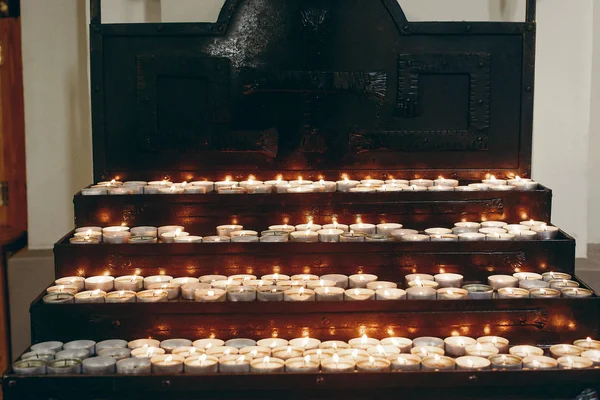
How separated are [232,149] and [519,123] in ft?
5.74

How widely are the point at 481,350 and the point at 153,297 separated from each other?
150 centimetres

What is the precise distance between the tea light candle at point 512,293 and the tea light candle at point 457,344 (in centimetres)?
27

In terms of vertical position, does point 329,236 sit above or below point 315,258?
above

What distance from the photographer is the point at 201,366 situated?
330 cm

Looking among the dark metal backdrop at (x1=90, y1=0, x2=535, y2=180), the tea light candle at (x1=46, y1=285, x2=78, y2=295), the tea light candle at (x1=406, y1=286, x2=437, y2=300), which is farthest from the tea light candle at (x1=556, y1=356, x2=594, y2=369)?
the tea light candle at (x1=46, y1=285, x2=78, y2=295)

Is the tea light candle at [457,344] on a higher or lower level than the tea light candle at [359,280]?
lower

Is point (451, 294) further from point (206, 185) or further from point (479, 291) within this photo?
point (206, 185)

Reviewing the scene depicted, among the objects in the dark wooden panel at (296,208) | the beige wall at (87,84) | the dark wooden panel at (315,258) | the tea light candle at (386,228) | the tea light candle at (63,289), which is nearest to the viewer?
the tea light candle at (63,289)

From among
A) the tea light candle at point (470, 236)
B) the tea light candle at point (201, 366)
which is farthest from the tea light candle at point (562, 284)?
the tea light candle at point (201, 366)

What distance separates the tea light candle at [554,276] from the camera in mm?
3928

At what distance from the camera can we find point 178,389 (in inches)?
130

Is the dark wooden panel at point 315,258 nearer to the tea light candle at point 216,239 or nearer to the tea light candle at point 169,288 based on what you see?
the tea light candle at point 216,239

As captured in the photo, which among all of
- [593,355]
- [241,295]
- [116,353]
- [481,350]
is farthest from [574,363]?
[116,353]

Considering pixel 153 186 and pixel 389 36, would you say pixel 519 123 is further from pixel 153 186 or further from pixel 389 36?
pixel 153 186
